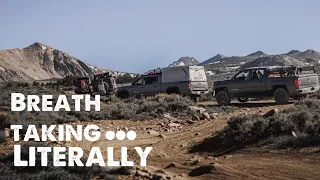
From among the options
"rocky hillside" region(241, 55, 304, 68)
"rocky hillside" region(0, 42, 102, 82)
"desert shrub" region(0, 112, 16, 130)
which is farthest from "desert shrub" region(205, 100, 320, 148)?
"rocky hillside" region(0, 42, 102, 82)

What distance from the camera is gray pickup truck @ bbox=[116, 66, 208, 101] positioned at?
23.1 m

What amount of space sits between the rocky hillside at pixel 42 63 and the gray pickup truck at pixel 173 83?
7819cm

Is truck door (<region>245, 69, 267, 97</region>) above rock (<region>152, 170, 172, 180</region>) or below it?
above

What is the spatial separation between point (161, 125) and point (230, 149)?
191 inches

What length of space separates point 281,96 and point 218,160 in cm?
1068

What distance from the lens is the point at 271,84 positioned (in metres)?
19.0

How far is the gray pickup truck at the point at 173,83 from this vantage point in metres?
23.1

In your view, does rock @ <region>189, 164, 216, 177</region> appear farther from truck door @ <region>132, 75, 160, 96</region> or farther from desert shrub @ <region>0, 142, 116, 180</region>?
truck door @ <region>132, 75, 160, 96</region>

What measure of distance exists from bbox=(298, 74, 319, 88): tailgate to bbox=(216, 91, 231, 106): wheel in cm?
354

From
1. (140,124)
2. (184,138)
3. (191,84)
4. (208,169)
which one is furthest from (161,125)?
(191,84)

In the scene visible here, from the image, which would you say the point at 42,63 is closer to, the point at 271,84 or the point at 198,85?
the point at 198,85

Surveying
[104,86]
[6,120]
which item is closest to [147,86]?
[104,86]

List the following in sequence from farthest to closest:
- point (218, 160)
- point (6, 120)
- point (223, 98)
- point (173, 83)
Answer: point (173, 83) → point (223, 98) → point (6, 120) → point (218, 160)

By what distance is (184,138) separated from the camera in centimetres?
1186
